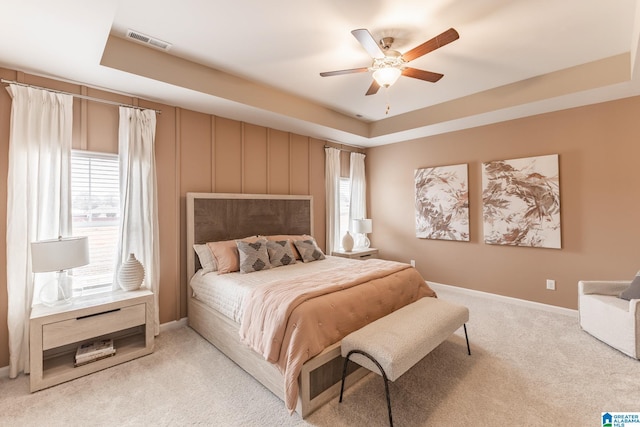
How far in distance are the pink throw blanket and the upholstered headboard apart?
1475 millimetres

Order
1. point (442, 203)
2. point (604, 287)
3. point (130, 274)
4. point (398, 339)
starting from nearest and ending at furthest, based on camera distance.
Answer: point (398, 339) < point (130, 274) < point (604, 287) < point (442, 203)

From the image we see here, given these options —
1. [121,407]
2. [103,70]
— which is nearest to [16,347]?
[121,407]

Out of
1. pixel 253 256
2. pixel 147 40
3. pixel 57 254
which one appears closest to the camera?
pixel 57 254

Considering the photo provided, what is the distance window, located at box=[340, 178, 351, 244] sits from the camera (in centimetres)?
563

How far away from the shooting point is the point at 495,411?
2.03 metres

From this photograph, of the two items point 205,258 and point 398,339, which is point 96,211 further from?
point 398,339

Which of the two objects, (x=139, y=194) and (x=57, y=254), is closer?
(x=57, y=254)

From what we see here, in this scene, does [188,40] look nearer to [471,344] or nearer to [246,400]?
[246,400]

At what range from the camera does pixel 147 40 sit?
2586 millimetres

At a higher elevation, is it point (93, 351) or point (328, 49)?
point (328, 49)

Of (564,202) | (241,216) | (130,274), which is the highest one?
(564,202)

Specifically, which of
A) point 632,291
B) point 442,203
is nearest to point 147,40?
point 442,203

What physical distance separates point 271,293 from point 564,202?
392 cm

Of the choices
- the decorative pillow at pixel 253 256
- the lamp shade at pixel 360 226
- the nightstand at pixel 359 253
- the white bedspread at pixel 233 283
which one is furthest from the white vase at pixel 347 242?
the decorative pillow at pixel 253 256
